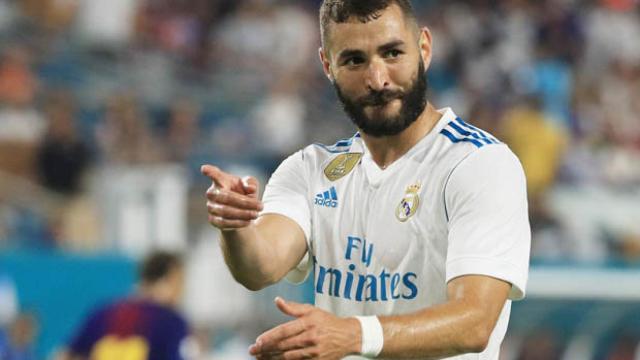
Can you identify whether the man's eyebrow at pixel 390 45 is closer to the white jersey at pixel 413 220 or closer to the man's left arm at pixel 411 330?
the white jersey at pixel 413 220

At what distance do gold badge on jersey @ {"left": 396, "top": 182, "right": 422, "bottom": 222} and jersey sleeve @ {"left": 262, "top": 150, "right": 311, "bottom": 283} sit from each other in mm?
397

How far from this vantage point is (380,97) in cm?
372

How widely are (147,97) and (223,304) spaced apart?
245 cm

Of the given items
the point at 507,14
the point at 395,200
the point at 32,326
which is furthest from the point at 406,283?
the point at 507,14

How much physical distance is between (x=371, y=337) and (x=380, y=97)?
2.70 feet

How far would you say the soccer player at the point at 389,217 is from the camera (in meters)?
3.31

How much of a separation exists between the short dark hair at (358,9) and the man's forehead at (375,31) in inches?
0.5

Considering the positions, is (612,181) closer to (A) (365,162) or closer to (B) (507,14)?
(B) (507,14)

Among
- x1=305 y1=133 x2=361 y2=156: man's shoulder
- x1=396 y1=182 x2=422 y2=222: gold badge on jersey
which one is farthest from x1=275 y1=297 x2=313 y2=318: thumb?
x1=305 y1=133 x2=361 y2=156: man's shoulder

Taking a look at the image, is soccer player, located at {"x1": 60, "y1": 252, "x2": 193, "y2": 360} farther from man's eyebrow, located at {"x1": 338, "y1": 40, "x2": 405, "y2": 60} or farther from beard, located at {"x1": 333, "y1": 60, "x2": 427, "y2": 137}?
man's eyebrow, located at {"x1": 338, "y1": 40, "x2": 405, "y2": 60}

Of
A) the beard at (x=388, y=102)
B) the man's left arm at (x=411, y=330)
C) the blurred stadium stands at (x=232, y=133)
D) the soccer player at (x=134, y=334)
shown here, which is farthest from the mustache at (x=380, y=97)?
the blurred stadium stands at (x=232, y=133)

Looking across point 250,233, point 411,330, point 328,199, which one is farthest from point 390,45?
point 411,330

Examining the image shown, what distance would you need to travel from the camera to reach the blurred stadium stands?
994 centimetres

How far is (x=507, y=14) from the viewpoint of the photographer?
13.8 meters
